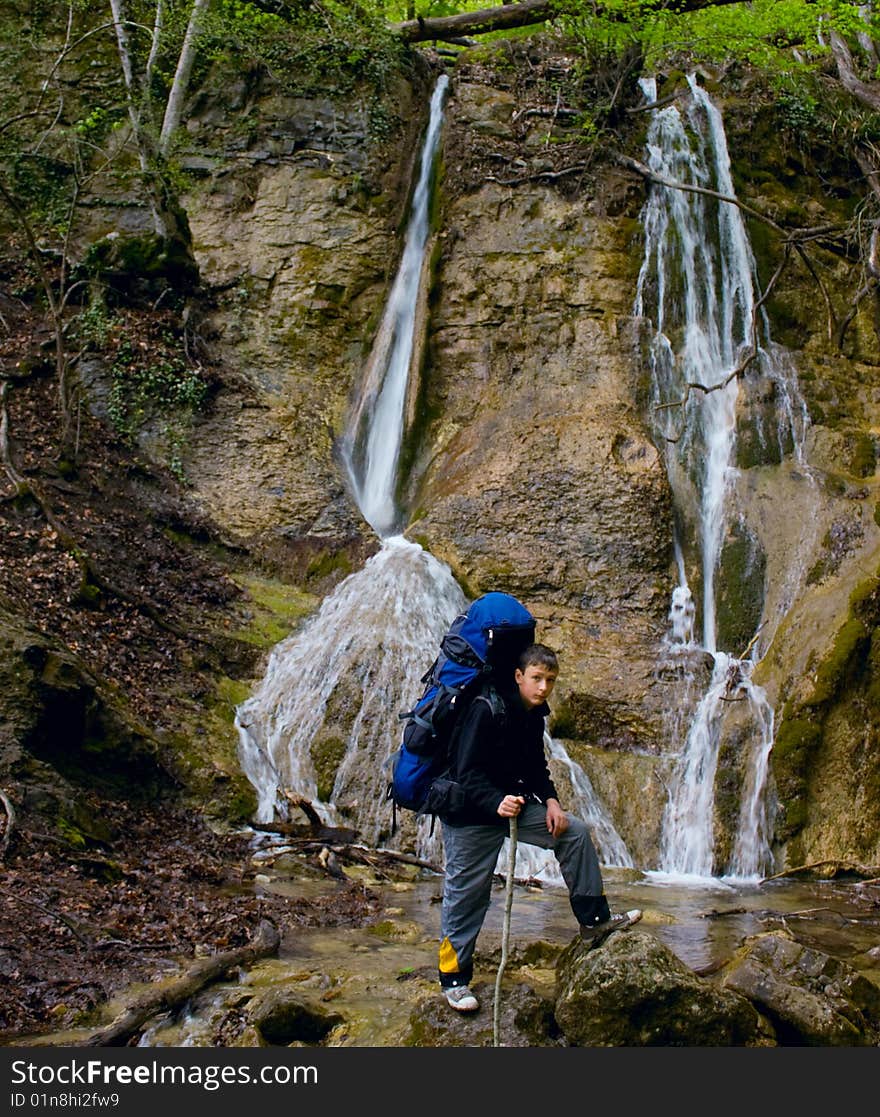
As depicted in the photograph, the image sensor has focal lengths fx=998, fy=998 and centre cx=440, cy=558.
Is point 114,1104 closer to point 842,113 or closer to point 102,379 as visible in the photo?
point 102,379

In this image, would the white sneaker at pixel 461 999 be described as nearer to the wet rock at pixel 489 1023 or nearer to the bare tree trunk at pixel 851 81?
the wet rock at pixel 489 1023

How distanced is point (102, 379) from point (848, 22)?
11.0 meters

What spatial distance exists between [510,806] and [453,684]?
1.75ft

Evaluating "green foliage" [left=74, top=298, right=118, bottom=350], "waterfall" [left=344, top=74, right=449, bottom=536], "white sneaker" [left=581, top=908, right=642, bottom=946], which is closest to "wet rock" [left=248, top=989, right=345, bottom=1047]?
"white sneaker" [left=581, top=908, right=642, bottom=946]

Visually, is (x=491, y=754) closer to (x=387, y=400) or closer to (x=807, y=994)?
(x=807, y=994)

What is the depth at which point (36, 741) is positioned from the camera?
697 centimetres

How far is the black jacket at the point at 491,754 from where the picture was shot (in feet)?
13.2

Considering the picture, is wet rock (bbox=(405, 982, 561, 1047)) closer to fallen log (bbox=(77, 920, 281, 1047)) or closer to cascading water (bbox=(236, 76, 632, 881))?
fallen log (bbox=(77, 920, 281, 1047))

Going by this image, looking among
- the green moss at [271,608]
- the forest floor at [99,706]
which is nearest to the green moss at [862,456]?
the green moss at [271,608]

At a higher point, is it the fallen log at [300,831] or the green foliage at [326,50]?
the green foliage at [326,50]

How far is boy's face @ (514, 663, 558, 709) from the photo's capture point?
4.10 meters

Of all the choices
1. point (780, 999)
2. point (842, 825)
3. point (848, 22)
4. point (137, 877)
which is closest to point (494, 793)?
point (780, 999)

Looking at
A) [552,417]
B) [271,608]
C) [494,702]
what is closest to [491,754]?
[494,702]

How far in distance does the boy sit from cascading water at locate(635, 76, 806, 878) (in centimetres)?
497
